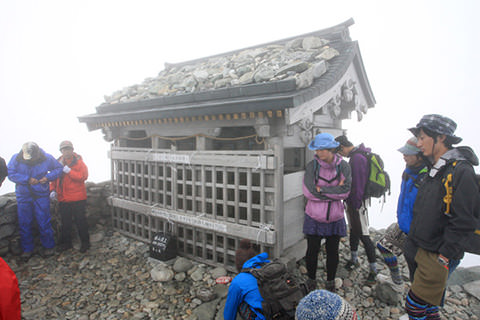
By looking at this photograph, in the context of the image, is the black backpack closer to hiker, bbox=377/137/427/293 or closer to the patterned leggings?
the patterned leggings

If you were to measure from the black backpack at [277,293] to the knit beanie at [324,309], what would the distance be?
0.73 m

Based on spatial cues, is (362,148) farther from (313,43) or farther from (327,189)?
(313,43)

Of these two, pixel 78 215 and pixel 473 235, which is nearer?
pixel 473 235

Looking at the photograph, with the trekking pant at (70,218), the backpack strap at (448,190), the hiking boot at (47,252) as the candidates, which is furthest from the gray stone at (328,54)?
the hiking boot at (47,252)

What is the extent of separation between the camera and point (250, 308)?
256 centimetres

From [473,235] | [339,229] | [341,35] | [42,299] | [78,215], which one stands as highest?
[341,35]

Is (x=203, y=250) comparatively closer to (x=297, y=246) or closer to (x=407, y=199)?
(x=297, y=246)

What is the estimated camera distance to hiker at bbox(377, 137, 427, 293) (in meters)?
2.99

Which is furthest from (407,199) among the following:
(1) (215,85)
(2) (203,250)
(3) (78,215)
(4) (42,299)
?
(3) (78,215)

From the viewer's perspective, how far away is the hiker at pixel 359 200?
4.20 m

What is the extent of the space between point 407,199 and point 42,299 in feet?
19.0

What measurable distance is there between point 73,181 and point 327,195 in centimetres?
533

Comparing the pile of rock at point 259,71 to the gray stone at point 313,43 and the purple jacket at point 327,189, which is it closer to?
the gray stone at point 313,43

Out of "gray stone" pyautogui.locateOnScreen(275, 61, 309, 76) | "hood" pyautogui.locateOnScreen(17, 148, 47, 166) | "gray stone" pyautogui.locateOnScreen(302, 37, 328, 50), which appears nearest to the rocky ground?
"hood" pyautogui.locateOnScreen(17, 148, 47, 166)
